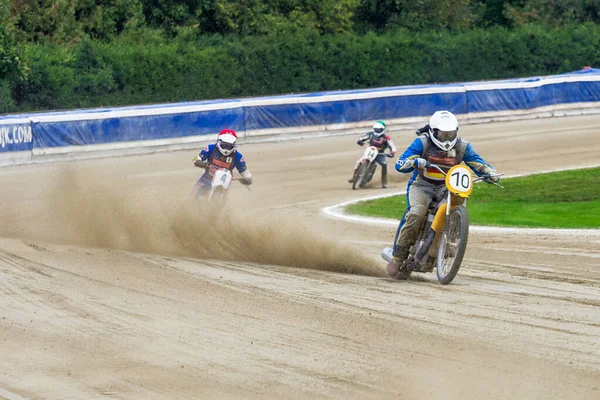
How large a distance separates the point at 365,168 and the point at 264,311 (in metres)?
16.0

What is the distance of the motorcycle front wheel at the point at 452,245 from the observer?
11109 millimetres

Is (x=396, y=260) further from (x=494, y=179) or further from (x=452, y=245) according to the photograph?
(x=494, y=179)

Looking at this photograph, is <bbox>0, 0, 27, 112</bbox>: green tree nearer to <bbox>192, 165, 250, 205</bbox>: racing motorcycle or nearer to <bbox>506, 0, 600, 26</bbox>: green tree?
<bbox>192, 165, 250, 205</bbox>: racing motorcycle

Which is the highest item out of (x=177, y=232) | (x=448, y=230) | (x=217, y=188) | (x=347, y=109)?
(x=448, y=230)

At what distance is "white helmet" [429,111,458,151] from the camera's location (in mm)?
11828

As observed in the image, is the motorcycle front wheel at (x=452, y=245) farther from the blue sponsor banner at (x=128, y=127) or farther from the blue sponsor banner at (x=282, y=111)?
the blue sponsor banner at (x=128, y=127)

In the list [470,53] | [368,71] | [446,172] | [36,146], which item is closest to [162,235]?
[446,172]

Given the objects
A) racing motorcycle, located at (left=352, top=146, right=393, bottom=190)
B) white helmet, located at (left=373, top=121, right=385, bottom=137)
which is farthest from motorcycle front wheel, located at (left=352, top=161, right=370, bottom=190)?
white helmet, located at (left=373, top=121, right=385, bottom=137)

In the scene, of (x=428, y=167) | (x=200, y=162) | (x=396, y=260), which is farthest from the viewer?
(x=200, y=162)

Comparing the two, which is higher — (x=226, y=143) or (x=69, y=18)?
(x=226, y=143)

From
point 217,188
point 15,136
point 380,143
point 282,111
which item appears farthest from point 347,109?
point 217,188

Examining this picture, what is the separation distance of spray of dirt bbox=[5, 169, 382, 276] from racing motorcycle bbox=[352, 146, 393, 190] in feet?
28.1

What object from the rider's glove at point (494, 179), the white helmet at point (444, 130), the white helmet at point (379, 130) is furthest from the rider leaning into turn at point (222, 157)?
the white helmet at point (379, 130)

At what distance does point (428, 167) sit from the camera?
12.0 meters
